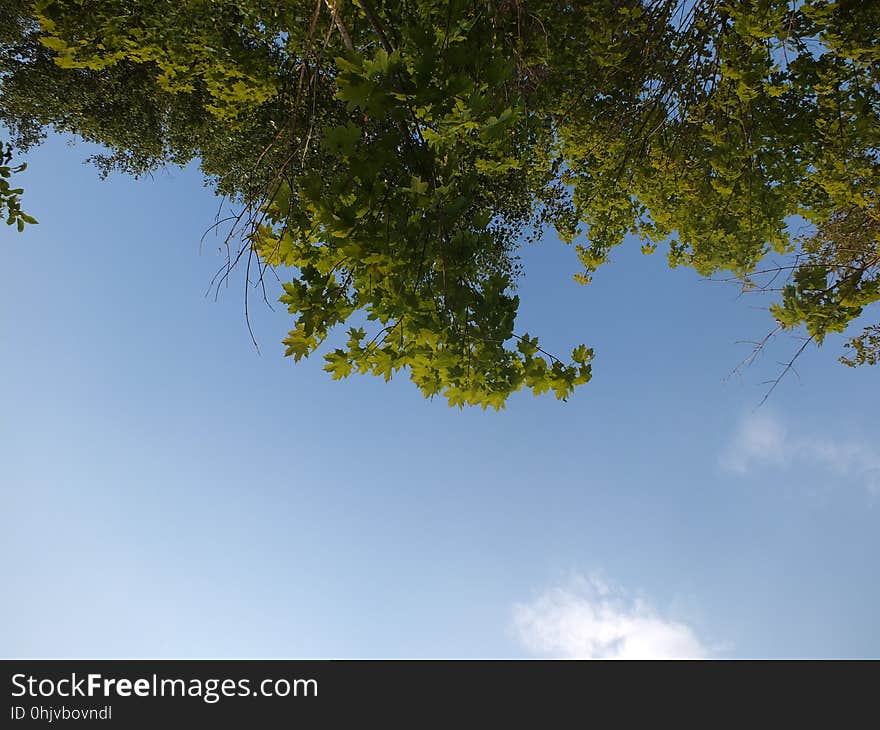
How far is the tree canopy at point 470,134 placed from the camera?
7.97 feet

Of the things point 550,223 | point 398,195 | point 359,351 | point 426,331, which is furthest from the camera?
point 550,223

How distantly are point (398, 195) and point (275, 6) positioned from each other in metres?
4.62

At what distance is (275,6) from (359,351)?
4.87 m

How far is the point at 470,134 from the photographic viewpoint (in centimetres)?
268

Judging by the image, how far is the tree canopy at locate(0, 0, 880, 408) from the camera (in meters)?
2.43

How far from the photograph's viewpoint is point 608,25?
548 centimetres
